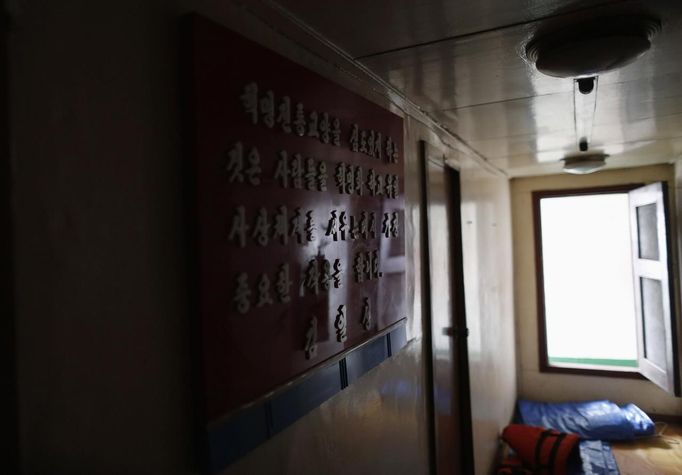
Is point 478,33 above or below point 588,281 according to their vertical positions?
above

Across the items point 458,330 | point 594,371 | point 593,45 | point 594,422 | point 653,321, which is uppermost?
point 593,45

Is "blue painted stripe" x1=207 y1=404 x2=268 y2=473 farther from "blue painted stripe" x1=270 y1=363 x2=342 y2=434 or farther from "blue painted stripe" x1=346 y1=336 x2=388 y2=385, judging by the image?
"blue painted stripe" x1=346 y1=336 x2=388 y2=385

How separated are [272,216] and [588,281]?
4311 mm

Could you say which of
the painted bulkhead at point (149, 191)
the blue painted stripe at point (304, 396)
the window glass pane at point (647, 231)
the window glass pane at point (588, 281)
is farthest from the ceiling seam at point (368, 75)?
the window glass pane at point (588, 281)

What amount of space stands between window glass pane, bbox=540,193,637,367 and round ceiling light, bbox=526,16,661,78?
336 centimetres

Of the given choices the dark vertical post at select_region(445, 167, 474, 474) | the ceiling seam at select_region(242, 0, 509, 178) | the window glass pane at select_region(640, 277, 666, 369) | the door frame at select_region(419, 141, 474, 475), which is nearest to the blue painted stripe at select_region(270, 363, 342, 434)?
the ceiling seam at select_region(242, 0, 509, 178)

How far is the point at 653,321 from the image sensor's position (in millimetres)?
3430

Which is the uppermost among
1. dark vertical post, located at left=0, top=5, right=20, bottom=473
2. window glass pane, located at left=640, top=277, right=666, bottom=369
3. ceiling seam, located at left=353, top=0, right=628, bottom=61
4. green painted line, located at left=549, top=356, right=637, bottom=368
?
ceiling seam, located at left=353, top=0, right=628, bottom=61

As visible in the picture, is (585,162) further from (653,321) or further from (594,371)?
(594,371)

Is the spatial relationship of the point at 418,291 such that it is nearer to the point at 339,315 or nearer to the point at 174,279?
the point at 339,315

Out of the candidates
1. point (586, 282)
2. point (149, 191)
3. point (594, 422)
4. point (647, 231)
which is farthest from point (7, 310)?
point (586, 282)

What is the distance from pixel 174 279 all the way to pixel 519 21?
887 mm

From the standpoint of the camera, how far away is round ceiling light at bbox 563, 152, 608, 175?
2.89 meters

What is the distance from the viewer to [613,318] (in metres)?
4.31
